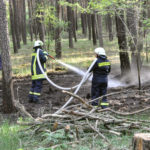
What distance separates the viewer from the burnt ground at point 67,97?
23.5ft

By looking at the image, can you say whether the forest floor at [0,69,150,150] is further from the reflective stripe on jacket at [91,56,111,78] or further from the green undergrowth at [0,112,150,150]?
the reflective stripe on jacket at [91,56,111,78]

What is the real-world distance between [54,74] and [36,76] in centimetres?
466

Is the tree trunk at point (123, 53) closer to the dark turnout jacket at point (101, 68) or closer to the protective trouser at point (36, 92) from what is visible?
the dark turnout jacket at point (101, 68)

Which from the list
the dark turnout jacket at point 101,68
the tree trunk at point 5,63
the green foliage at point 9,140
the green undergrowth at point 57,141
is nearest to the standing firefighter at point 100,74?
the dark turnout jacket at point 101,68

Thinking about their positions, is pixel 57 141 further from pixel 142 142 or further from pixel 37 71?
pixel 37 71

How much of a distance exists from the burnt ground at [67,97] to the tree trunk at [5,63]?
12.3 inches

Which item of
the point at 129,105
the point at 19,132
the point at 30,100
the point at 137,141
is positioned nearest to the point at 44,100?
the point at 30,100

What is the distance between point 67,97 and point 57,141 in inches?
190

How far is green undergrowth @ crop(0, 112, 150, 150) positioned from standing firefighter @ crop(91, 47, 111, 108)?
2.67m

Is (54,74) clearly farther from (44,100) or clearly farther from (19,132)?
(19,132)

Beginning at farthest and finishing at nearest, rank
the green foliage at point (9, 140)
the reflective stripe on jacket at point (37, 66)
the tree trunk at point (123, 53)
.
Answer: the tree trunk at point (123, 53) → the reflective stripe on jacket at point (37, 66) → the green foliage at point (9, 140)

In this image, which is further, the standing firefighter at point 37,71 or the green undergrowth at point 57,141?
the standing firefighter at point 37,71

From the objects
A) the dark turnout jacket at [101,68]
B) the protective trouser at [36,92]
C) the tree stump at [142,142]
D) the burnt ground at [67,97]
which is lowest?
the burnt ground at [67,97]

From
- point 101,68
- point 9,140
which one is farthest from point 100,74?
point 9,140
